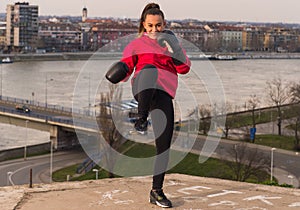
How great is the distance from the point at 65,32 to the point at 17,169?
31283mm

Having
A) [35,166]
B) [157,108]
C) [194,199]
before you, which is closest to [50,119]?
[35,166]

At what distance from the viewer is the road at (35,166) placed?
7346mm

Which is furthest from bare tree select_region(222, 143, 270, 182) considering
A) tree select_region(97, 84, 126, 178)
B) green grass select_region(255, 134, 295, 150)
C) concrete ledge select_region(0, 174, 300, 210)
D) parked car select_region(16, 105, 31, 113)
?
concrete ledge select_region(0, 174, 300, 210)

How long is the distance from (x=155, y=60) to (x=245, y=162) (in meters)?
5.67

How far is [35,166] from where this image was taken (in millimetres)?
8234

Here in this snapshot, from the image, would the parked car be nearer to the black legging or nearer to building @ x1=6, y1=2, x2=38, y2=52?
the black legging

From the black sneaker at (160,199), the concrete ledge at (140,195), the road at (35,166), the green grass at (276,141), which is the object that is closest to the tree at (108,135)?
the road at (35,166)

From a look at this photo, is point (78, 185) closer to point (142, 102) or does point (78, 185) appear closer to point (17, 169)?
point (142, 102)

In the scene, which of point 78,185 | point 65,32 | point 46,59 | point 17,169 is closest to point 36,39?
point 65,32

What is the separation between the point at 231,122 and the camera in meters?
11.4

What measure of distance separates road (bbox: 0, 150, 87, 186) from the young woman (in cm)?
524

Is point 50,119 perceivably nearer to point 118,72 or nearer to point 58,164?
point 58,164

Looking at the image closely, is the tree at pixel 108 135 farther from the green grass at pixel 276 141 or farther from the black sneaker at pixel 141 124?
the black sneaker at pixel 141 124

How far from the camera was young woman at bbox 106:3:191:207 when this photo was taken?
1.91 metres
